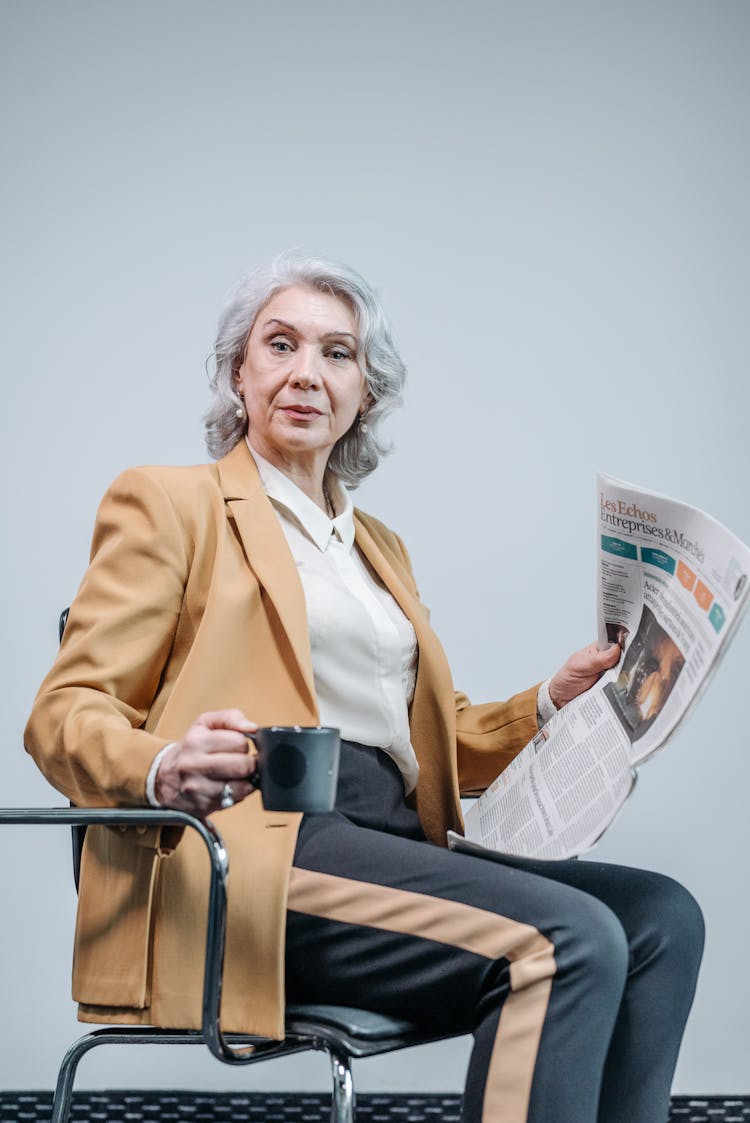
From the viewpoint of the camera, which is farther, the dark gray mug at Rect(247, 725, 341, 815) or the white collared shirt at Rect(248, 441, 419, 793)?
the white collared shirt at Rect(248, 441, 419, 793)

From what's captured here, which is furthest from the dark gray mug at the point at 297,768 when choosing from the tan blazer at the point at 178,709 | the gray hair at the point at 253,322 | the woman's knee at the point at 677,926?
the gray hair at the point at 253,322

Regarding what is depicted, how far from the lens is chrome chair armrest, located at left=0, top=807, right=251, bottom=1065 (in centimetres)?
98

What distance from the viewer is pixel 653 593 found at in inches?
46.8

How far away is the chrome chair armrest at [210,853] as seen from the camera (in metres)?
0.98

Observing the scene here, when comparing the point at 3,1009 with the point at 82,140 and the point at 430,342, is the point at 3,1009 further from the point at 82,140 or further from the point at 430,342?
the point at 82,140

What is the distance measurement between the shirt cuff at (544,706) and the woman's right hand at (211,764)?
0.58 metres

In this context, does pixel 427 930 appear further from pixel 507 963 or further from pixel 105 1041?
pixel 105 1041

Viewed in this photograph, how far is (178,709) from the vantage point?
1.18 m

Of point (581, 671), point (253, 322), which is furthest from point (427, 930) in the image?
point (253, 322)

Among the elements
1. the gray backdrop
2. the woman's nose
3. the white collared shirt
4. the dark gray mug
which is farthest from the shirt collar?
the gray backdrop

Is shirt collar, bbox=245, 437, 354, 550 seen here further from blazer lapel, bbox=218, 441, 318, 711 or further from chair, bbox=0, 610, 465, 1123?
chair, bbox=0, 610, 465, 1123

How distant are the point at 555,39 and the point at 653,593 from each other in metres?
1.43

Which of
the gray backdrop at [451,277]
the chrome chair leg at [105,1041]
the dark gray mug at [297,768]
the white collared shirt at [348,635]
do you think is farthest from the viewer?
the gray backdrop at [451,277]

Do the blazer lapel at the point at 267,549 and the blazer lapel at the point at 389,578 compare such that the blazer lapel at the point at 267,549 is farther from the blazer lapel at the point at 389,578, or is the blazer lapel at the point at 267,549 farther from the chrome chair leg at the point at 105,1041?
the chrome chair leg at the point at 105,1041
